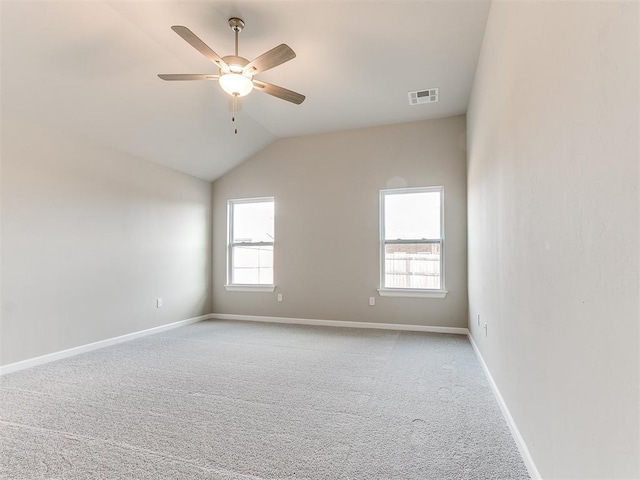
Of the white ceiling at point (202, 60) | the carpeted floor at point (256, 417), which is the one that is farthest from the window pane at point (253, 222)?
the carpeted floor at point (256, 417)

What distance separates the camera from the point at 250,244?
5738 millimetres

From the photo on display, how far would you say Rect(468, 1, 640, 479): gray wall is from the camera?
86 cm

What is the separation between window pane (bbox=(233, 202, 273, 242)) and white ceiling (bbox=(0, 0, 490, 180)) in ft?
4.93

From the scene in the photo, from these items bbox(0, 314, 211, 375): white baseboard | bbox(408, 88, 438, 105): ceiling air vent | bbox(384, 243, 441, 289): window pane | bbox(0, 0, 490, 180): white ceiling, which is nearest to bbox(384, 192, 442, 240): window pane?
bbox(384, 243, 441, 289): window pane

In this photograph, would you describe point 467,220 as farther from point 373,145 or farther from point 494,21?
point 494,21

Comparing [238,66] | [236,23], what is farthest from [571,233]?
[236,23]

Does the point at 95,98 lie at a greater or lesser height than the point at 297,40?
lesser

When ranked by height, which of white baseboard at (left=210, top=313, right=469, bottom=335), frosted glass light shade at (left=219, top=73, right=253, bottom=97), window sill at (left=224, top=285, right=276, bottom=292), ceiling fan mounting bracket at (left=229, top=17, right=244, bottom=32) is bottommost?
white baseboard at (left=210, top=313, right=469, bottom=335)

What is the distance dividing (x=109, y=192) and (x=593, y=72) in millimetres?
4559

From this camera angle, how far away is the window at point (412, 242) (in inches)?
189

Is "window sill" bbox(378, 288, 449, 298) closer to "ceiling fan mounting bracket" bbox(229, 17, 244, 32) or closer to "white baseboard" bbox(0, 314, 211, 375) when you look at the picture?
"white baseboard" bbox(0, 314, 211, 375)

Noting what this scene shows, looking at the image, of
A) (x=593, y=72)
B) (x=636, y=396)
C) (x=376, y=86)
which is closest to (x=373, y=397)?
(x=636, y=396)

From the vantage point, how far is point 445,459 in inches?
70.1

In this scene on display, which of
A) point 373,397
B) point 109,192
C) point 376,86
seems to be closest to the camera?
point 373,397
